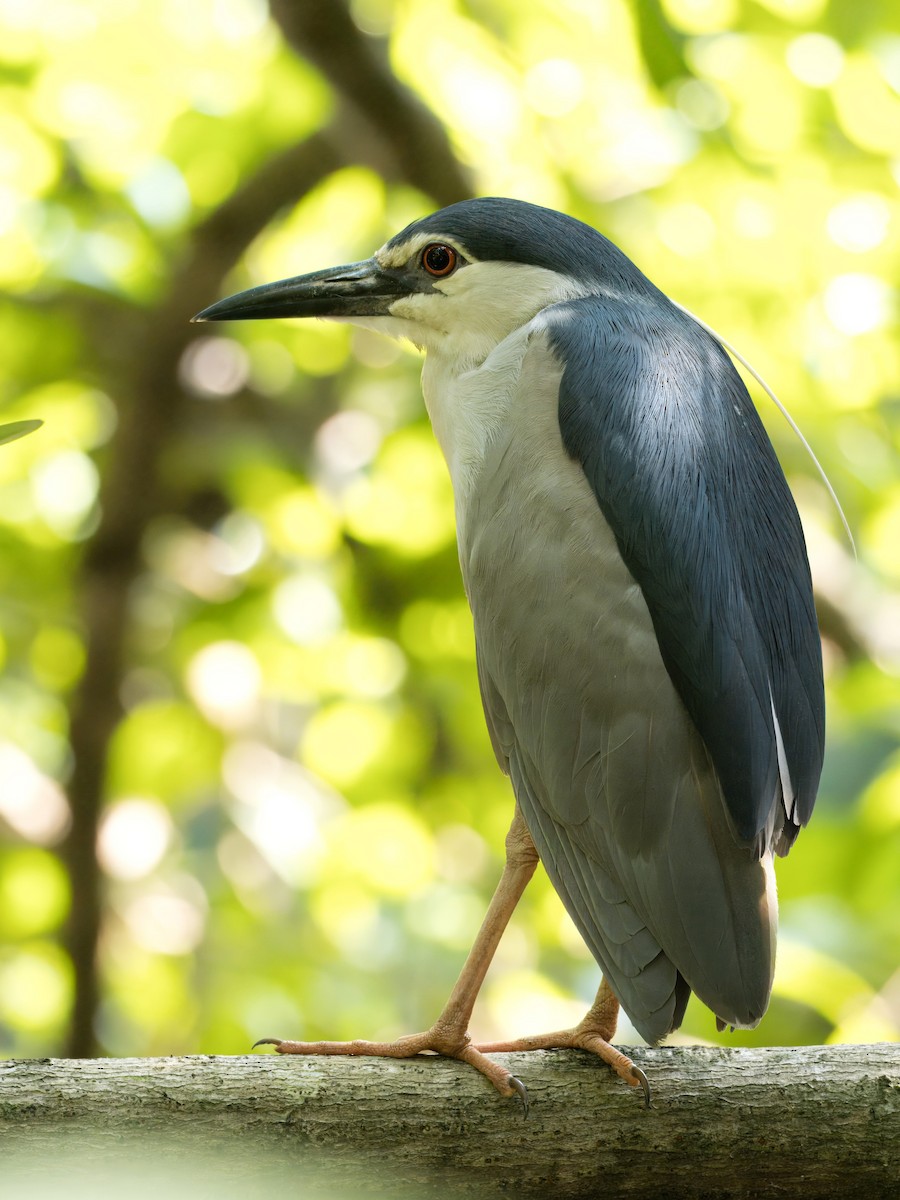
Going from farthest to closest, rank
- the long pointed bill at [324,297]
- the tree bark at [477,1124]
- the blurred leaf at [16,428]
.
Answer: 1. the long pointed bill at [324,297]
2. the tree bark at [477,1124]
3. the blurred leaf at [16,428]

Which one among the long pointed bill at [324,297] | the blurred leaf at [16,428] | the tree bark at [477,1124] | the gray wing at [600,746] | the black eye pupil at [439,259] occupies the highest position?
the black eye pupil at [439,259]

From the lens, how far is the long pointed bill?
2.42 metres

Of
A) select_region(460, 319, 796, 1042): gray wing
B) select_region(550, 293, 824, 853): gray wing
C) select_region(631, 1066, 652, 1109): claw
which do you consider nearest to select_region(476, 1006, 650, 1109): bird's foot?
select_region(631, 1066, 652, 1109): claw

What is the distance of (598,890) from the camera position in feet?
6.20

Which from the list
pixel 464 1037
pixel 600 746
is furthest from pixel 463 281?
pixel 464 1037

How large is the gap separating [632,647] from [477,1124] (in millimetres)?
701

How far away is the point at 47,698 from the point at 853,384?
3082 mm

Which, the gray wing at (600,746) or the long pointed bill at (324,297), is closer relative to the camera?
the gray wing at (600,746)

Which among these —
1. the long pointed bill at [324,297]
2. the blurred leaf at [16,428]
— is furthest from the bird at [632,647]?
the blurred leaf at [16,428]

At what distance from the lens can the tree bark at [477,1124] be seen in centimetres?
167

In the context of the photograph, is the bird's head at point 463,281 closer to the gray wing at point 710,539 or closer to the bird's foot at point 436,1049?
the gray wing at point 710,539

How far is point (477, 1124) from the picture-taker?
5.87 feet

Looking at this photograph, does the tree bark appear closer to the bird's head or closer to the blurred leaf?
the blurred leaf

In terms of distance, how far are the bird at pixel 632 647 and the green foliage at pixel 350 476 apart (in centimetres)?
123
